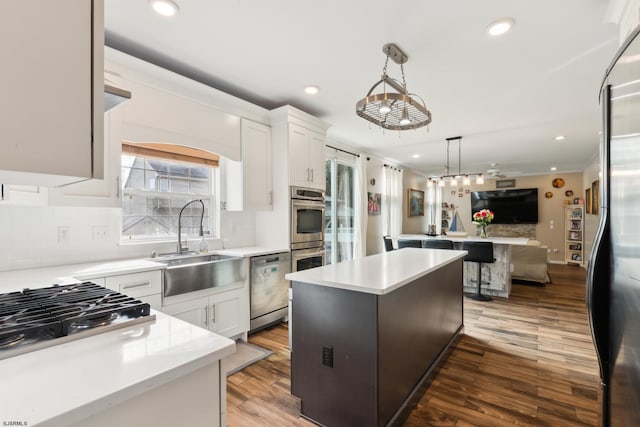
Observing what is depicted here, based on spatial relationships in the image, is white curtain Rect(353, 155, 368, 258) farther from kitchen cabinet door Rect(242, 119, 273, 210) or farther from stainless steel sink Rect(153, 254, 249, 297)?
stainless steel sink Rect(153, 254, 249, 297)

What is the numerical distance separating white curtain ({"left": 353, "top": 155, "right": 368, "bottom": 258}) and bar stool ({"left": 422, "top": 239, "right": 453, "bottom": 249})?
42.3 inches

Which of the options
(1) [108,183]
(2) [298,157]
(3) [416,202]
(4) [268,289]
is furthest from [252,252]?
(3) [416,202]

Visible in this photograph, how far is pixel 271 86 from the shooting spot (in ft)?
10.0

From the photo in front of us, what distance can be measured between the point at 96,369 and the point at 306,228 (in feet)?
9.99

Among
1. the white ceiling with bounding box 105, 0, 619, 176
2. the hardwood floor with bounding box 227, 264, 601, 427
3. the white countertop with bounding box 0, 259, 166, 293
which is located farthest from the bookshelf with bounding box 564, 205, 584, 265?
the white countertop with bounding box 0, 259, 166, 293

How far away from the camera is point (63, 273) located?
1963 mm

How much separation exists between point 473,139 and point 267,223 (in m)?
3.67

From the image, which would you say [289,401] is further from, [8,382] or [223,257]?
[8,382]

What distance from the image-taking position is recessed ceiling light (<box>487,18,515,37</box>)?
1.97m

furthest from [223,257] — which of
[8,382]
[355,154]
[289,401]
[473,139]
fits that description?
[473,139]

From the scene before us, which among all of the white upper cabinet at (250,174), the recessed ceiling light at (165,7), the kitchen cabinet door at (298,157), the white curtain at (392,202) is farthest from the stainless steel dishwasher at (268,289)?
the white curtain at (392,202)

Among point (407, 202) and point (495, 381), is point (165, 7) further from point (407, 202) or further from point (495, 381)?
point (407, 202)

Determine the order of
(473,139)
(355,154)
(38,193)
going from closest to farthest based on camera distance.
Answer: (38,193), (473,139), (355,154)

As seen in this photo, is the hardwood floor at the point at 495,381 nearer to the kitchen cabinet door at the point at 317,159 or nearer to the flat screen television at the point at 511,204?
the kitchen cabinet door at the point at 317,159
